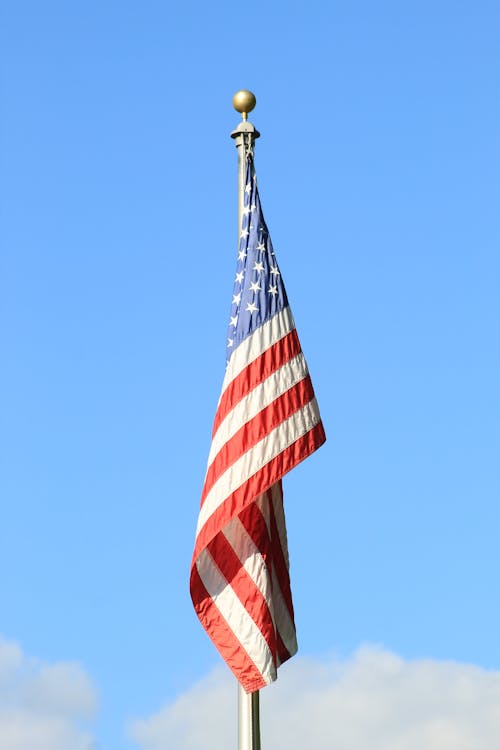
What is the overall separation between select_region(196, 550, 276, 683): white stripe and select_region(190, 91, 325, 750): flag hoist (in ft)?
0.04

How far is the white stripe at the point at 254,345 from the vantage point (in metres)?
18.3

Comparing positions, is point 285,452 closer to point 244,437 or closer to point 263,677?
point 244,437

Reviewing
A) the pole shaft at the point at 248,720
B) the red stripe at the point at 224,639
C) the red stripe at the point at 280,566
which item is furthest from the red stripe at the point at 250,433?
the pole shaft at the point at 248,720

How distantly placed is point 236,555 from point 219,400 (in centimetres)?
206

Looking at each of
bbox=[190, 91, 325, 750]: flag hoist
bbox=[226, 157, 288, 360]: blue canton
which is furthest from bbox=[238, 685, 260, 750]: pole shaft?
bbox=[226, 157, 288, 360]: blue canton

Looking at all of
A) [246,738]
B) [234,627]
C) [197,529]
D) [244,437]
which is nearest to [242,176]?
[244,437]

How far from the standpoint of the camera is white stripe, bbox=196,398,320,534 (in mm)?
17703

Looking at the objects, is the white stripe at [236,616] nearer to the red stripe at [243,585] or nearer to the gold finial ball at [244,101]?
the red stripe at [243,585]

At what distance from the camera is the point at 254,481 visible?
696 inches

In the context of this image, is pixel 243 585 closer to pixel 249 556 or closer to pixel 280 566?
pixel 249 556

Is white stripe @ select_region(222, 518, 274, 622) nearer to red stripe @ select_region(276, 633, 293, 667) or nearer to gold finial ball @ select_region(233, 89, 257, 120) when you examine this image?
red stripe @ select_region(276, 633, 293, 667)

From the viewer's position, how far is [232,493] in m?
17.7

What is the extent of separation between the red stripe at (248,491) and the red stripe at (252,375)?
935 mm

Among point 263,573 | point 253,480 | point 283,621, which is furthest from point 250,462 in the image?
point 283,621
